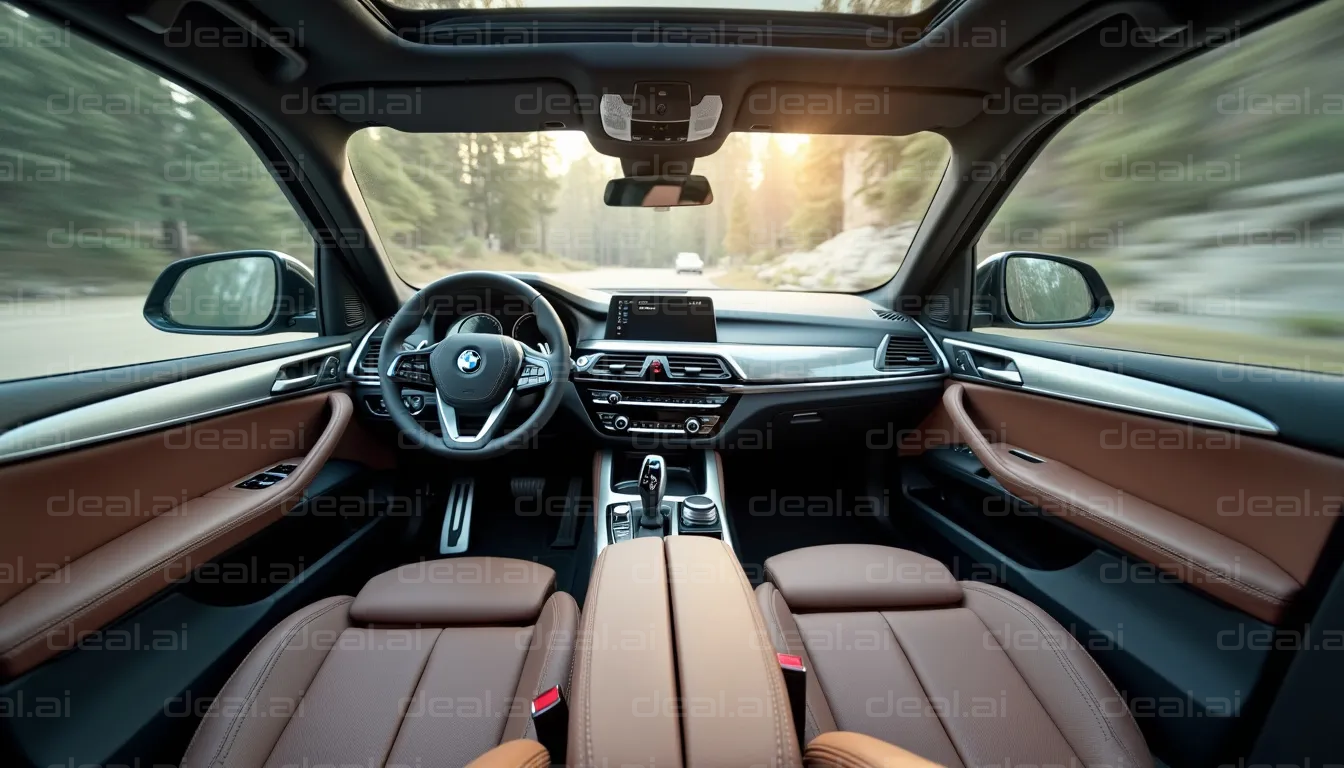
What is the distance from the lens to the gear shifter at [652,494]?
7.54ft

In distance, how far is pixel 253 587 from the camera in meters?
1.80

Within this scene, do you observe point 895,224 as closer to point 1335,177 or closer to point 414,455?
point 1335,177

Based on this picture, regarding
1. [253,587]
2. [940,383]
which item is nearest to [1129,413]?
[940,383]

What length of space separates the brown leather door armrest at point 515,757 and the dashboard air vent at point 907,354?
89.2 inches

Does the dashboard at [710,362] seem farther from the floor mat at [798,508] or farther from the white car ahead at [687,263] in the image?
the floor mat at [798,508]

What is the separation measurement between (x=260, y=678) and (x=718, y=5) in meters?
2.27

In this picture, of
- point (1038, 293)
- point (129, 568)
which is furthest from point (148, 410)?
point (1038, 293)

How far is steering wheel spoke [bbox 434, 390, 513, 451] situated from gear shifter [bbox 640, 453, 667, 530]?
598mm

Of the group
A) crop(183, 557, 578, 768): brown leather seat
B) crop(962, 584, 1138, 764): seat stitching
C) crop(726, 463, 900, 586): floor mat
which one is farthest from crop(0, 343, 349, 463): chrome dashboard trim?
crop(962, 584, 1138, 764): seat stitching

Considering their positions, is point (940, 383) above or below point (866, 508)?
above

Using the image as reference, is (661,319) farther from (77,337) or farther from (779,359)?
(77,337)

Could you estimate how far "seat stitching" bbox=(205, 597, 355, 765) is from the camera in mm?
1181

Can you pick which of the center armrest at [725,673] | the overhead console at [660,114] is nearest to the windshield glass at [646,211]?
the overhead console at [660,114]

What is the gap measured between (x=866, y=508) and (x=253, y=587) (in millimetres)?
2612
